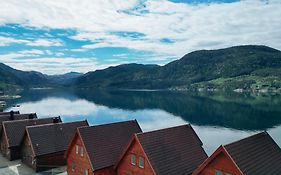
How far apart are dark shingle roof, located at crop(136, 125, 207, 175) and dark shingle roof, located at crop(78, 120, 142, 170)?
266 inches

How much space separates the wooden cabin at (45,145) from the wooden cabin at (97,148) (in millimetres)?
6766

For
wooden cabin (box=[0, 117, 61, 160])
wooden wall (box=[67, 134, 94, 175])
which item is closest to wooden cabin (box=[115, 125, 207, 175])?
wooden wall (box=[67, 134, 94, 175])

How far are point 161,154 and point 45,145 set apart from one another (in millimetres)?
23882

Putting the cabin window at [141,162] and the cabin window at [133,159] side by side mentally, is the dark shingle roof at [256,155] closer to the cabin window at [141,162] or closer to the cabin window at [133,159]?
the cabin window at [141,162]

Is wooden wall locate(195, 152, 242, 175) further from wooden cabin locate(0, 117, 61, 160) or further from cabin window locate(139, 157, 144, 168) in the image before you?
wooden cabin locate(0, 117, 61, 160)

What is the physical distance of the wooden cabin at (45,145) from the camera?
4312 cm

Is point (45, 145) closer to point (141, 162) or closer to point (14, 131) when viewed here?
point (14, 131)

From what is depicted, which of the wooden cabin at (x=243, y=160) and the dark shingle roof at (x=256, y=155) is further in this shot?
the dark shingle roof at (x=256, y=155)

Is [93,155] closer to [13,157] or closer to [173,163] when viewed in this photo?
[173,163]

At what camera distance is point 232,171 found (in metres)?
21.1

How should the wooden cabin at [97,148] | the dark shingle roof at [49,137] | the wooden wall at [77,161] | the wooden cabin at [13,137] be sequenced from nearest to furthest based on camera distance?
1. the wooden cabin at [97,148]
2. the wooden wall at [77,161]
3. the dark shingle roof at [49,137]
4. the wooden cabin at [13,137]

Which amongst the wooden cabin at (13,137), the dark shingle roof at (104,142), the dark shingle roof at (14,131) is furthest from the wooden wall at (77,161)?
the dark shingle roof at (14,131)

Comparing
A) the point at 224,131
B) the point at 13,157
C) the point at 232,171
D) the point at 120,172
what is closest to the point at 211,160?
the point at 232,171

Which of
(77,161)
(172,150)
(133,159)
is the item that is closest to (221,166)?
(172,150)
